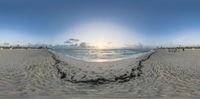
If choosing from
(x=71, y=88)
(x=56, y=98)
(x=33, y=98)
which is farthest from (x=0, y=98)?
(x=71, y=88)

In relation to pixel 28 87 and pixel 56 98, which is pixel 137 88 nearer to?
pixel 28 87

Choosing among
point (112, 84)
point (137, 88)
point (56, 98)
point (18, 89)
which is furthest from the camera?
point (112, 84)

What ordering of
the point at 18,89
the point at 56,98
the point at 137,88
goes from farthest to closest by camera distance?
the point at 137,88
the point at 18,89
the point at 56,98

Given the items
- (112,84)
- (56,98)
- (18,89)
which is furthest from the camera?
(112,84)

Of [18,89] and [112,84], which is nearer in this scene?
[18,89]

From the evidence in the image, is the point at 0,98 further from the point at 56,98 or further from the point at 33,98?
the point at 56,98

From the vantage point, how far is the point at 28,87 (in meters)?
13.1

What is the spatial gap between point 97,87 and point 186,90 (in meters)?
4.00

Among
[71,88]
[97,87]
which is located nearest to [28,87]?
[71,88]

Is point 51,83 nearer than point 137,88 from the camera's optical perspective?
No

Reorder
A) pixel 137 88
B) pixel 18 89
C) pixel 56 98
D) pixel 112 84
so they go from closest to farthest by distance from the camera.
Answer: pixel 56 98 < pixel 18 89 < pixel 137 88 < pixel 112 84

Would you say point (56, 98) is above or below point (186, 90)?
above

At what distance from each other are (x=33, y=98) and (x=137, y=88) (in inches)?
302

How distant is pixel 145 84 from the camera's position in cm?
1485
